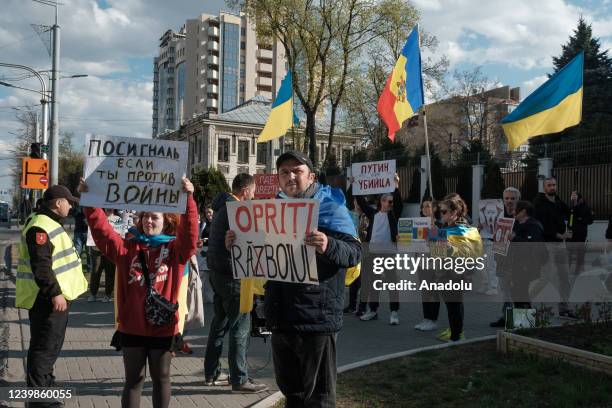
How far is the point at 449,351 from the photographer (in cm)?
713

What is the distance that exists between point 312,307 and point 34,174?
668 inches

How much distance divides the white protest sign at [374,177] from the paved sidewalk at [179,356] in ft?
7.15

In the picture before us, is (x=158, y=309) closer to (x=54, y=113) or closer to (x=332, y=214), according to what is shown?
(x=332, y=214)

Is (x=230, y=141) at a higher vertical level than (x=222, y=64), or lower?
lower

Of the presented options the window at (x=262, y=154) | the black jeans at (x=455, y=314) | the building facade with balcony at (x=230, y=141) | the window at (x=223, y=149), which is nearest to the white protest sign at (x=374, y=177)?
the black jeans at (x=455, y=314)

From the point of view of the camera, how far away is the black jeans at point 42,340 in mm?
5105

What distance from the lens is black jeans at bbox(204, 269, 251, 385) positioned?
574 cm

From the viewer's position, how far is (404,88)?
1098 centimetres

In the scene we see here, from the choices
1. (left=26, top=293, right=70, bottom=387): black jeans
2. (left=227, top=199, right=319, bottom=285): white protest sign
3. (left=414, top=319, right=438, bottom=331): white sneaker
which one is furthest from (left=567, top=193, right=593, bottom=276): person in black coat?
(left=26, top=293, right=70, bottom=387): black jeans

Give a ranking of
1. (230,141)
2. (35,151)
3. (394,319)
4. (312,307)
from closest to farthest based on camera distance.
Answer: (312,307)
(394,319)
(35,151)
(230,141)

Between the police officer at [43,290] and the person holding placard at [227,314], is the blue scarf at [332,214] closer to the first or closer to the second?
the person holding placard at [227,314]

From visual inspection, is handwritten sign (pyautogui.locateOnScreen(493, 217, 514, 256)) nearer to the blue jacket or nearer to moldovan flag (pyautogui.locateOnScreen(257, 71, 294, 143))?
the blue jacket

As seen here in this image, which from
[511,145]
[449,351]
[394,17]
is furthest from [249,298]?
[394,17]

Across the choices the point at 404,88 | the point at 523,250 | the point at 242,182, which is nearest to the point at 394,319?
the point at 523,250
